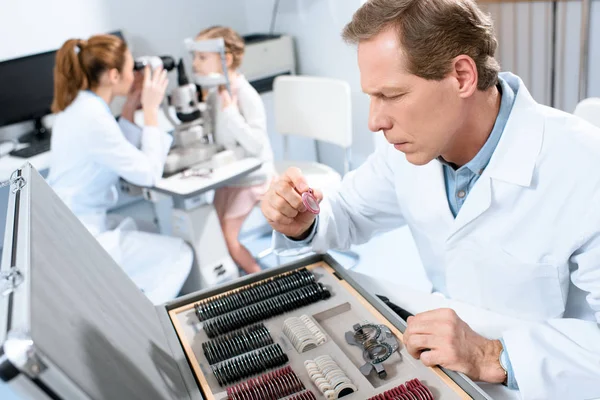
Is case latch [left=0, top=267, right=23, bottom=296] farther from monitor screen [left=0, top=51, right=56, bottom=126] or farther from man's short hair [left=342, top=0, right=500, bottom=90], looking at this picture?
monitor screen [left=0, top=51, right=56, bottom=126]

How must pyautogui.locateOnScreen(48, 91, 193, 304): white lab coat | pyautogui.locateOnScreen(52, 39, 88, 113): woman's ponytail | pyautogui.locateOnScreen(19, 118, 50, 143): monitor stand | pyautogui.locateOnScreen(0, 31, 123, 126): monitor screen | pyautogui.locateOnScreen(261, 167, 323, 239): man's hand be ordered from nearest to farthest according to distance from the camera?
pyautogui.locateOnScreen(261, 167, 323, 239): man's hand < pyautogui.locateOnScreen(48, 91, 193, 304): white lab coat < pyautogui.locateOnScreen(52, 39, 88, 113): woman's ponytail < pyautogui.locateOnScreen(0, 31, 123, 126): monitor screen < pyautogui.locateOnScreen(19, 118, 50, 143): monitor stand

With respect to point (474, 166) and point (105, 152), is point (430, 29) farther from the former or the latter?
point (105, 152)

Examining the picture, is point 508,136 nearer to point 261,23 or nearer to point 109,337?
point 109,337

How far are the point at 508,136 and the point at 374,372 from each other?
1.82 ft

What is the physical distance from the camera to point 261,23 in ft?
12.6

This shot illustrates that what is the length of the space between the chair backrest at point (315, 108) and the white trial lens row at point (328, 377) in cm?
186

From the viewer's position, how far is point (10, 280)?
0.56m

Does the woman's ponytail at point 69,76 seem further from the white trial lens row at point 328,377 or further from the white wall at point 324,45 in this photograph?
the white trial lens row at point 328,377

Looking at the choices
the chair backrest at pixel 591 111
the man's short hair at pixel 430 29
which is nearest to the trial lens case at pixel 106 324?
the man's short hair at pixel 430 29

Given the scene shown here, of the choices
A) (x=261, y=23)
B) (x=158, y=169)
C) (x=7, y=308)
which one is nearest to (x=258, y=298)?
(x=7, y=308)

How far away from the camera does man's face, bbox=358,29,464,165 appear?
1056 mm

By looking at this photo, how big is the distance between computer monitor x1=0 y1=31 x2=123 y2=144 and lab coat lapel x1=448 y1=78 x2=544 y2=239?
2.59 metres

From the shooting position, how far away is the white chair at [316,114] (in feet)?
8.75

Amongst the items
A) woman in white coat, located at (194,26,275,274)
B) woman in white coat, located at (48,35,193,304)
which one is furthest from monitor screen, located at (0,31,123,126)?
woman in white coat, located at (194,26,275,274)
